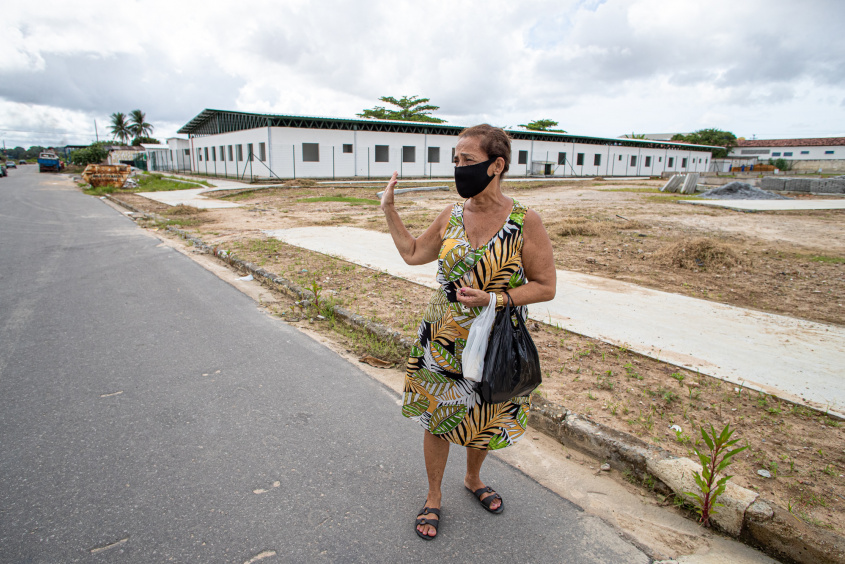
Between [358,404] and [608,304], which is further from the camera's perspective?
[608,304]

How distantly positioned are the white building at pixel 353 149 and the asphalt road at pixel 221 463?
2916 cm

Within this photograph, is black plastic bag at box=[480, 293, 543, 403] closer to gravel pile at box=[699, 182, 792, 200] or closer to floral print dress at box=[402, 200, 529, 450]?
floral print dress at box=[402, 200, 529, 450]

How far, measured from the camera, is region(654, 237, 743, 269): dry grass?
304 inches

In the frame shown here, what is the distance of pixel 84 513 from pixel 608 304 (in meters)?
5.18

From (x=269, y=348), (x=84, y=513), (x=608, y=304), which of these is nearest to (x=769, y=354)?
(x=608, y=304)

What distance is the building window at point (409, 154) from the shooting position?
125ft

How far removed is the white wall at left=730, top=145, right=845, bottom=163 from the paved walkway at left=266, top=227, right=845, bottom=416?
78.0 metres

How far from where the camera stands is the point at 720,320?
5238mm

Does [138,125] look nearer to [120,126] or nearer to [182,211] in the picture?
[120,126]

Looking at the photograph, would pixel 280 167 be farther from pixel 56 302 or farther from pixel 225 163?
pixel 56 302

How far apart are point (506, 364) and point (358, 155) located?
3529 centimetres

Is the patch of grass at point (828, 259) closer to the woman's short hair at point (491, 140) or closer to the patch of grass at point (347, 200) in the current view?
the woman's short hair at point (491, 140)

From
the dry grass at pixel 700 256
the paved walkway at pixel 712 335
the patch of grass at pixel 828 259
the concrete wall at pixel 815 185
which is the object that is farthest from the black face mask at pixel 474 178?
the concrete wall at pixel 815 185

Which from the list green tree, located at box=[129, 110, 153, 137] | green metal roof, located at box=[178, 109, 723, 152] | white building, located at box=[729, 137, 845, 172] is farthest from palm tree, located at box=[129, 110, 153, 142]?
white building, located at box=[729, 137, 845, 172]
